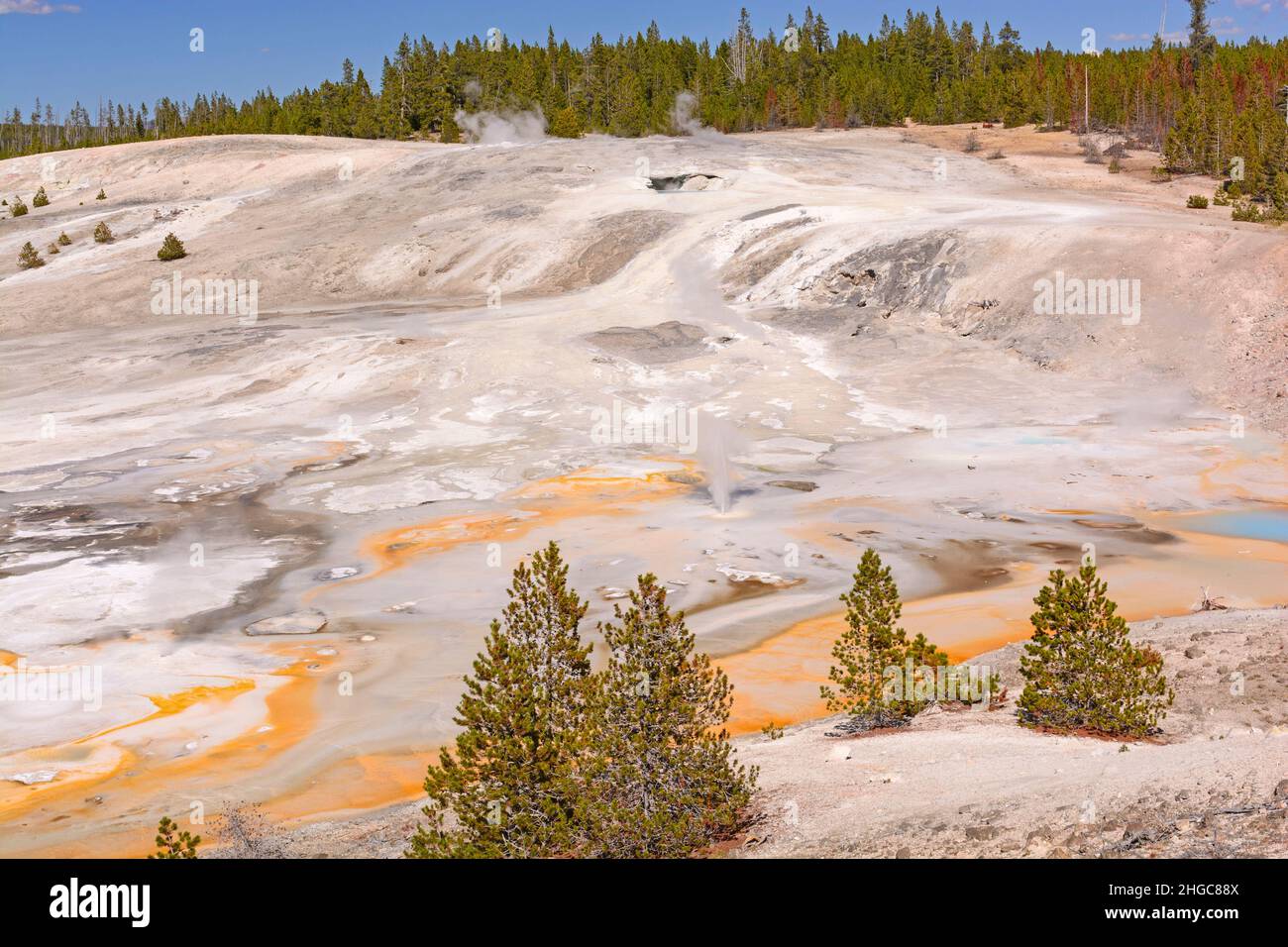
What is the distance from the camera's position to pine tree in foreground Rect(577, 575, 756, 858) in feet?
27.5

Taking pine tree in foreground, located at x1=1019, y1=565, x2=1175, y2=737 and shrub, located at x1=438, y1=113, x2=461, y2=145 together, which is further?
shrub, located at x1=438, y1=113, x2=461, y2=145

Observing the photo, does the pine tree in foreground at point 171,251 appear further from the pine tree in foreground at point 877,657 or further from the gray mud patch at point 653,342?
the pine tree in foreground at point 877,657

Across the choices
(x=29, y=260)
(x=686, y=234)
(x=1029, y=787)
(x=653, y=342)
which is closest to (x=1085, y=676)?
(x=1029, y=787)

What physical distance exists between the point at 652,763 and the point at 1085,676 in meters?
4.79

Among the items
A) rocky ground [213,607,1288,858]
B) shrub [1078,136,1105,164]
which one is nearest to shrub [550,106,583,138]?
shrub [1078,136,1105,164]

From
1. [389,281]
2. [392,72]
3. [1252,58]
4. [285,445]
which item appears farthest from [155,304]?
[1252,58]

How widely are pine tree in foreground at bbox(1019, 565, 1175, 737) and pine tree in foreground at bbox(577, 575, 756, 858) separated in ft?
11.5

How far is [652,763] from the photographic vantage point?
895 centimetres

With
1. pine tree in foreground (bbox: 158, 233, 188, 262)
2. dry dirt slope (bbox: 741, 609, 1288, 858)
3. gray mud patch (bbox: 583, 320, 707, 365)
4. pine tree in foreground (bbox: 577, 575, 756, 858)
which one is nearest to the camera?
dry dirt slope (bbox: 741, 609, 1288, 858)

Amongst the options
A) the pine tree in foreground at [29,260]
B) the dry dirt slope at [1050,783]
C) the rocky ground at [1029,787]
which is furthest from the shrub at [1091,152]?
the dry dirt slope at [1050,783]

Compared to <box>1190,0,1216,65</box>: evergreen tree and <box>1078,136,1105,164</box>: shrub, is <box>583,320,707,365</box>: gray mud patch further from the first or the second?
<box>1190,0,1216,65</box>: evergreen tree

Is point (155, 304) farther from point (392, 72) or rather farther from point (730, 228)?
point (392, 72)

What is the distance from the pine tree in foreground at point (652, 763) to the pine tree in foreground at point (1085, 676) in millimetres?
3508

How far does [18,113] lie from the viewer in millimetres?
161750
